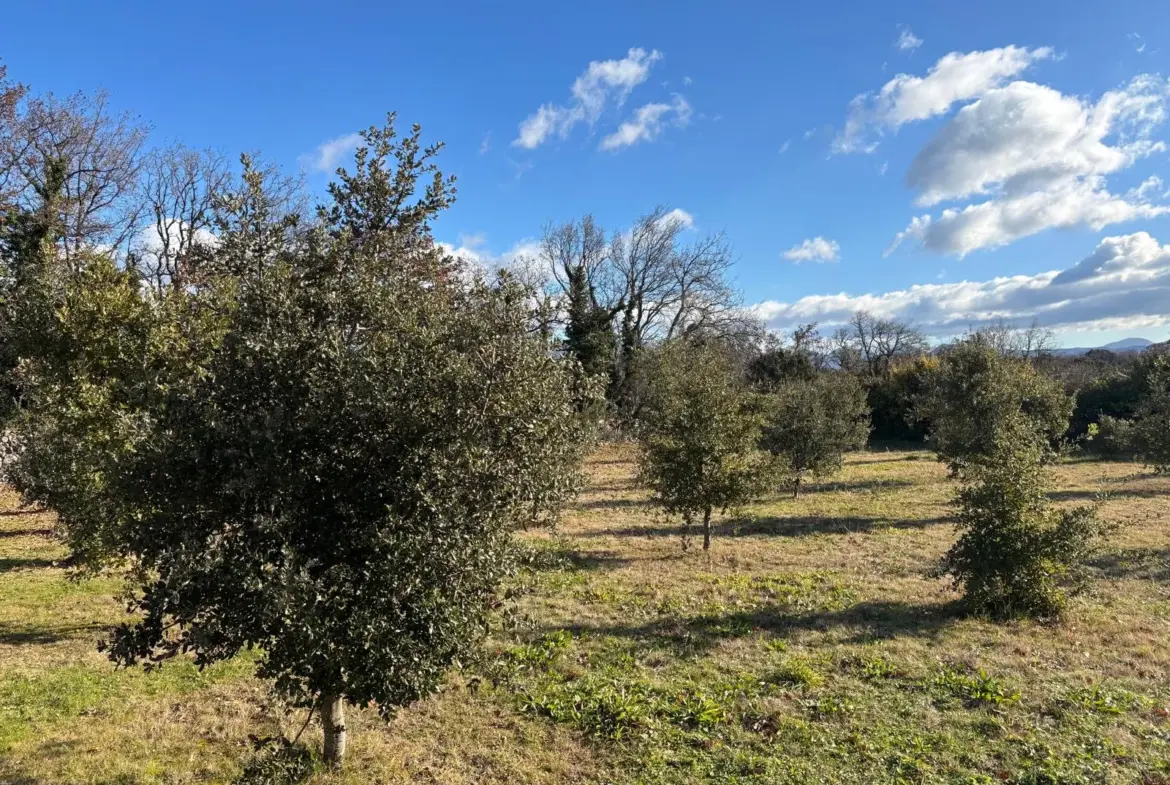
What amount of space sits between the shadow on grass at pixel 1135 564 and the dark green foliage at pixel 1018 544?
3228 mm

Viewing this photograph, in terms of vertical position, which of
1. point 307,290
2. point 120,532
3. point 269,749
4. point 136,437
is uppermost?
point 307,290

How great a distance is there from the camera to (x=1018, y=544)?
10281mm

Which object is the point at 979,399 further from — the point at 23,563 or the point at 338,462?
the point at 23,563

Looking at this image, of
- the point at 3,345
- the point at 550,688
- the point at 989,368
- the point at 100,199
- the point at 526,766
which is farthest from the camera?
the point at 100,199

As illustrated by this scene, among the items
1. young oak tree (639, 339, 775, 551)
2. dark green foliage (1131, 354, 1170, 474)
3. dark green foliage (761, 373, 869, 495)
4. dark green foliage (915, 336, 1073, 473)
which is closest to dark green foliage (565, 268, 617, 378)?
dark green foliage (761, 373, 869, 495)

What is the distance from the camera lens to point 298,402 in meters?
4.76

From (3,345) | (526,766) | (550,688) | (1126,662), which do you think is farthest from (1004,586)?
(3,345)

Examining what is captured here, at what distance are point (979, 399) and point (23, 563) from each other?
91.4 feet

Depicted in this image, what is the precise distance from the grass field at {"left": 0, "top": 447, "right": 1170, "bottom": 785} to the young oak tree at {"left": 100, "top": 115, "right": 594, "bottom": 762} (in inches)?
41.6

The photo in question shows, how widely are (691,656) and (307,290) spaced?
7.01m

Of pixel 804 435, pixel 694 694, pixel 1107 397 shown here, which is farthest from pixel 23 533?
pixel 1107 397

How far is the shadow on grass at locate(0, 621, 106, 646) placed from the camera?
9250 millimetres

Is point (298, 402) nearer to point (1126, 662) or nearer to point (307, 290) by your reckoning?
point (307, 290)

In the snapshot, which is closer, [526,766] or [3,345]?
[526,766]
